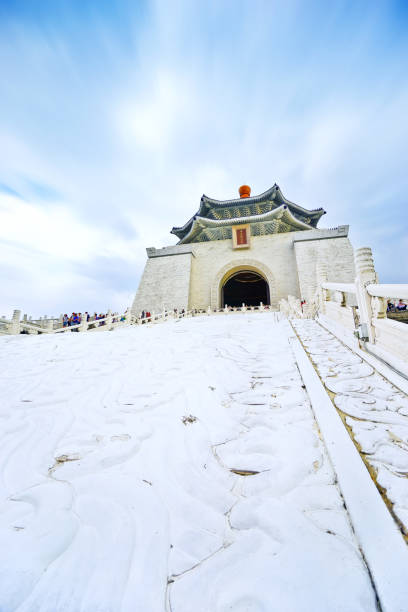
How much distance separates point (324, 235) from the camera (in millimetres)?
15906

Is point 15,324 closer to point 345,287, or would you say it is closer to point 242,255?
point 345,287

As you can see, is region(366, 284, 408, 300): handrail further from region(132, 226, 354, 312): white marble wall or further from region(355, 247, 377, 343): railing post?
region(132, 226, 354, 312): white marble wall

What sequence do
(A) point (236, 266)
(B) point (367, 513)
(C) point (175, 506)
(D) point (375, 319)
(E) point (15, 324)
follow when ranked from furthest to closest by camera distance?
1. (A) point (236, 266)
2. (E) point (15, 324)
3. (D) point (375, 319)
4. (C) point (175, 506)
5. (B) point (367, 513)

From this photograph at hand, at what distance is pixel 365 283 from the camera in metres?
3.53

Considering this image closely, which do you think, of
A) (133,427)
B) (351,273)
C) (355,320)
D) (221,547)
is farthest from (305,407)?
(351,273)

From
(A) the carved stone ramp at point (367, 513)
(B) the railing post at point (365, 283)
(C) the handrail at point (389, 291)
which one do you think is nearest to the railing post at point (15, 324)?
(A) the carved stone ramp at point (367, 513)

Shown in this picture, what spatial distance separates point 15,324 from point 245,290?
20.9 m

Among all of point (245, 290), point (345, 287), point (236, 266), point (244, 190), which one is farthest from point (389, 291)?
point (245, 290)

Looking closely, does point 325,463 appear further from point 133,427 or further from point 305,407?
point 133,427

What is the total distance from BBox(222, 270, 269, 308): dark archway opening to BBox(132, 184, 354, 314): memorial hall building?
5.42 metres

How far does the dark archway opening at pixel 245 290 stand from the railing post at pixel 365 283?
19.2m

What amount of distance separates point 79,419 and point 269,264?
53.7 feet

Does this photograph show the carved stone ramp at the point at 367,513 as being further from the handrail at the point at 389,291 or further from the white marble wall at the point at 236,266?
the white marble wall at the point at 236,266

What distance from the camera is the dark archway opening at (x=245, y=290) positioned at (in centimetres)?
2358
